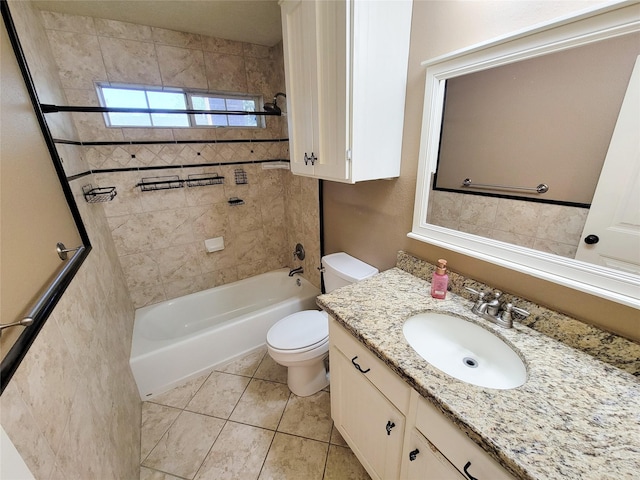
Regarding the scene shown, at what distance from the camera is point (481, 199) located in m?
1.05

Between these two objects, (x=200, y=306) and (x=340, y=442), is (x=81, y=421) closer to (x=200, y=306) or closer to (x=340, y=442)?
(x=340, y=442)

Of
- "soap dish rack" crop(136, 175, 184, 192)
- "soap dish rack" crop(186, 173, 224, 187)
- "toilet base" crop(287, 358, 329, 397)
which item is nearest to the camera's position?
"toilet base" crop(287, 358, 329, 397)

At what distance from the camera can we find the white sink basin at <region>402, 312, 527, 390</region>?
84 cm

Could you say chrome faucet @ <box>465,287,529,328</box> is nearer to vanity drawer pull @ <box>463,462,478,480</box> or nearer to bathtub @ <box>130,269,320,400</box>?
vanity drawer pull @ <box>463,462,478,480</box>

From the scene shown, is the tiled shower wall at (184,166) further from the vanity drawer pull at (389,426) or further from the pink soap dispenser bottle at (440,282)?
the vanity drawer pull at (389,426)

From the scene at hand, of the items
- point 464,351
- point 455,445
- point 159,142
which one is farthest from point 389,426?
point 159,142

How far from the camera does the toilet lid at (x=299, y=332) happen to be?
153cm

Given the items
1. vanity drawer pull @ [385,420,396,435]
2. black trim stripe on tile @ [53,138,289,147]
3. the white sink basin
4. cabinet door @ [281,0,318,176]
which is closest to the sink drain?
the white sink basin

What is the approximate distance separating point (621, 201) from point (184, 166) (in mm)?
2434

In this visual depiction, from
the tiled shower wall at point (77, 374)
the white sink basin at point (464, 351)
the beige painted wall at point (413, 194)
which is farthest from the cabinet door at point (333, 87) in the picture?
the tiled shower wall at point (77, 374)

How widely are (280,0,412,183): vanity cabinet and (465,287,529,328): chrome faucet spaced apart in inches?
27.2

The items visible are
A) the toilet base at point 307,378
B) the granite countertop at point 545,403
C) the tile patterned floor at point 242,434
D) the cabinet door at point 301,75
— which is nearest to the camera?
the granite countertop at point 545,403

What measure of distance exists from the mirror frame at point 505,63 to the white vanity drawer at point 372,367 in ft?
1.92

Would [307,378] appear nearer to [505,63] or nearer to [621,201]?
[621,201]
